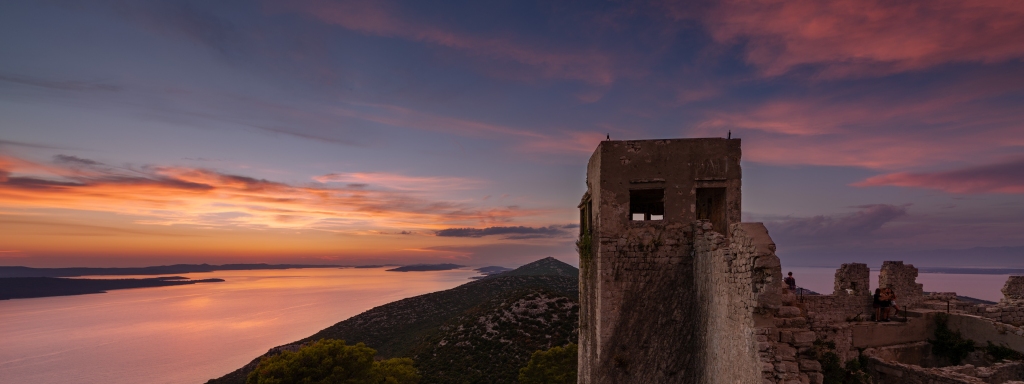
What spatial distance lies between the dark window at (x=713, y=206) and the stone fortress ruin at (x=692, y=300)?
4cm

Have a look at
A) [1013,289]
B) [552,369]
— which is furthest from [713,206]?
[552,369]

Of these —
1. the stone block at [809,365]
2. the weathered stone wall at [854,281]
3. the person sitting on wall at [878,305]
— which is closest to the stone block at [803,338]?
the stone block at [809,365]

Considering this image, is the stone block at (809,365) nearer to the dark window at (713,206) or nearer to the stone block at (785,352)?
the stone block at (785,352)

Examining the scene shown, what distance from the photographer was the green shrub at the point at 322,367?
2875 centimetres

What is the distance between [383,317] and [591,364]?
273 ft

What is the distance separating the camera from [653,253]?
1151 centimetres

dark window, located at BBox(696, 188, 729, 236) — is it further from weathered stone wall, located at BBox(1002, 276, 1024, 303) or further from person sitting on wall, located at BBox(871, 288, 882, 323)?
weathered stone wall, located at BBox(1002, 276, 1024, 303)

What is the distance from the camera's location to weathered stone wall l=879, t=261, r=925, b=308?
17316mm

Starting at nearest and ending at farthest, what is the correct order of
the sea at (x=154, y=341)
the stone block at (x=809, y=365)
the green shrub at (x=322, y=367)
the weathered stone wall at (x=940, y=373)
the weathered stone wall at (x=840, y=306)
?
the stone block at (x=809, y=365)
the weathered stone wall at (x=940, y=373)
the weathered stone wall at (x=840, y=306)
the green shrub at (x=322, y=367)
the sea at (x=154, y=341)

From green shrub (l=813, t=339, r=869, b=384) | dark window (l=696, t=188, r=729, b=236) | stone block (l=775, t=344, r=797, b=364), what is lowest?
green shrub (l=813, t=339, r=869, b=384)

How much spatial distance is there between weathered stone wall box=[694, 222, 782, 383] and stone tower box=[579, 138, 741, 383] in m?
0.97

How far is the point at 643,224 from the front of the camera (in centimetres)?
1170

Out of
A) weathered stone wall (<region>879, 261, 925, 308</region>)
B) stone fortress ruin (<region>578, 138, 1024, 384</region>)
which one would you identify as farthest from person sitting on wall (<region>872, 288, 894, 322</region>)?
weathered stone wall (<region>879, 261, 925, 308</region>)

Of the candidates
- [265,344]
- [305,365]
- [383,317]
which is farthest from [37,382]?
[305,365]
